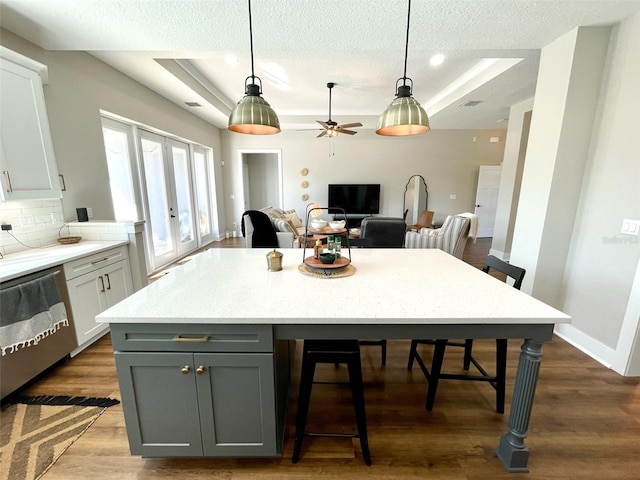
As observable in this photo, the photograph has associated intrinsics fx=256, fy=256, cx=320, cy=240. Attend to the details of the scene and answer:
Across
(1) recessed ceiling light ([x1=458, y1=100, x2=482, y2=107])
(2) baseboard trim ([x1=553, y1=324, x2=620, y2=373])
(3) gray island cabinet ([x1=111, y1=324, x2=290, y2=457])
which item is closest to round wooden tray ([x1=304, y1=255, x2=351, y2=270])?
(3) gray island cabinet ([x1=111, y1=324, x2=290, y2=457])

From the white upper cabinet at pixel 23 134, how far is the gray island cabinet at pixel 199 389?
5.79 ft

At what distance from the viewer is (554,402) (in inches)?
67.7

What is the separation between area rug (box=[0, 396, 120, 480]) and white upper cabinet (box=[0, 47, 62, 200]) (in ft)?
4.75

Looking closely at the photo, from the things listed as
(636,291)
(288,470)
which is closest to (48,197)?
(288,470)

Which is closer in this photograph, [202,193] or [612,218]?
[612,218]

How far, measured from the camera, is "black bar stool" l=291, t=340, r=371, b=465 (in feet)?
4.00

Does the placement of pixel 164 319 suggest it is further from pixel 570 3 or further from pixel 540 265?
pixel 570 3

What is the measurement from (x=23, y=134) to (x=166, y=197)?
2.58 m

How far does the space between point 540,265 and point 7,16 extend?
191 inches

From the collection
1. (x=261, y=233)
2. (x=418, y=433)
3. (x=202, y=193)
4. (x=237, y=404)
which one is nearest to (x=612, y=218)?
(x=418, y=433)

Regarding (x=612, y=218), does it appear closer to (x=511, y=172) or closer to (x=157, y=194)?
(x=511, y=172)

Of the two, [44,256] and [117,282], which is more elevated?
[44,256]

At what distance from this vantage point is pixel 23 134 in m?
1.93

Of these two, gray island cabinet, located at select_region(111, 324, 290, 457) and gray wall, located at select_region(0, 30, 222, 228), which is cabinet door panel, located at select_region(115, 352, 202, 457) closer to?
gray island cabinet, located at select_region(111, 324, 290, 457)
